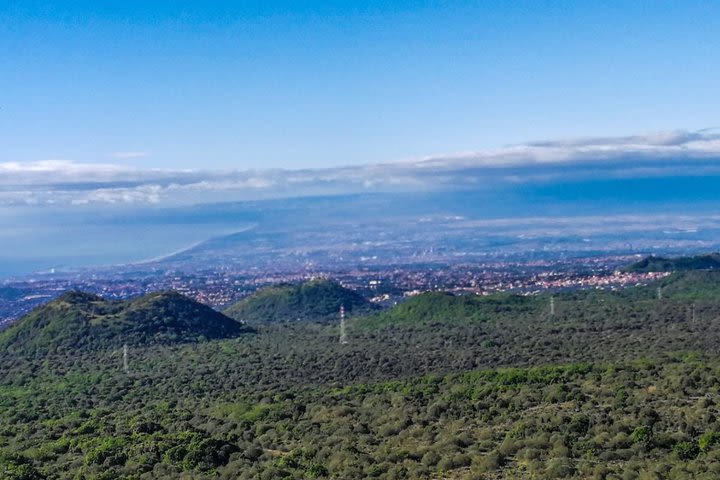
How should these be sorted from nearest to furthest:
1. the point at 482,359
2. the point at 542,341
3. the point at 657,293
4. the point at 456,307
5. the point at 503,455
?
1. the point at 503,455
2. the point at 482,359
3. the point at 542,341
4. the point at 456,307
5. the point at 657,293

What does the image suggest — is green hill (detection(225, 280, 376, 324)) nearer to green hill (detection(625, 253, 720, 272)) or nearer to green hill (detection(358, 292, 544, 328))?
green hill (detection(358, 292, 544, 328))

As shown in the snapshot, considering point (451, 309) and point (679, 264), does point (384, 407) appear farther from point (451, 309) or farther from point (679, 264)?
point (679, 264)

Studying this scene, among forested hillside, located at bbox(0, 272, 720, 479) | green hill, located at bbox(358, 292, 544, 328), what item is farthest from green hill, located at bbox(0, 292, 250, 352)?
green hill, located at bbox(358, 292, 544, 328)

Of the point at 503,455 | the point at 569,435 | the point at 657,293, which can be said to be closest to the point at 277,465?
the point at 503,455

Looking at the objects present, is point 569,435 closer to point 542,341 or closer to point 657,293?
point 542,341

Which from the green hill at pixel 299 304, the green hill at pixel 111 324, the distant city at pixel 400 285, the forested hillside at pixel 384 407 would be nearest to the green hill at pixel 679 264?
the distant city at pixel 400 285

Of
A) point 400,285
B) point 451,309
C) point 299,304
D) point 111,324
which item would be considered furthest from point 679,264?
point 111,324
